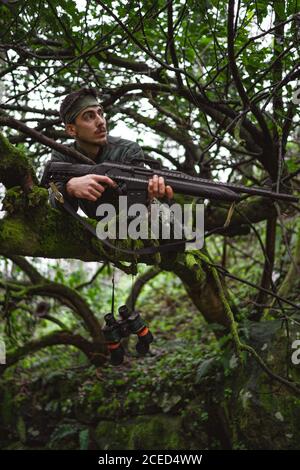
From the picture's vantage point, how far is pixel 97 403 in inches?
287

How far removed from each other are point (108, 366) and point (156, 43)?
4815 millimetres

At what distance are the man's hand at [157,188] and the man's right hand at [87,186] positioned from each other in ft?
0.97

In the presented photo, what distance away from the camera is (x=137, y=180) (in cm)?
368

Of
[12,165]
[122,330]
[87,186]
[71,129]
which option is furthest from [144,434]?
[12,165]

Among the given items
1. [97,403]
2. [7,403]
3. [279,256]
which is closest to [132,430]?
[97,403]

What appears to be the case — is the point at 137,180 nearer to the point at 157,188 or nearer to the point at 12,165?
the point at 157,188

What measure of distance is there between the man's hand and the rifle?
A: 0.19 ft

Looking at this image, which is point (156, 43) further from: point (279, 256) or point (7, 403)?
point (7, 403)

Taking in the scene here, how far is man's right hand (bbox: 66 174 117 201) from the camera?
3.45 m

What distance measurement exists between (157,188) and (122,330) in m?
1.16

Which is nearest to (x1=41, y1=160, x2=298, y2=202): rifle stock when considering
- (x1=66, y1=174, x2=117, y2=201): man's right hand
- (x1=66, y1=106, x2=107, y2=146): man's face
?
(x1=66, y1=174, x2=117, y2=201): man's right hand

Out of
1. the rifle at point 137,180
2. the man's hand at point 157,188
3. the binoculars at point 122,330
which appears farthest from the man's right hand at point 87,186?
Answer: the binoculars at point 122,330

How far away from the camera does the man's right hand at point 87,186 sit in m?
3.45

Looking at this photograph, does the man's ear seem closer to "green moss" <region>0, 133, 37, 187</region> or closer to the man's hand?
"green moss" <region>0, 133, 37, 187</region>
